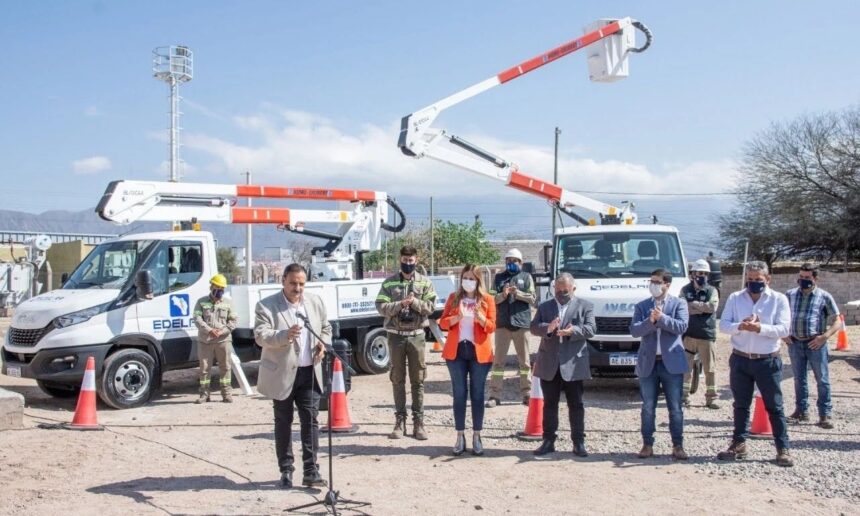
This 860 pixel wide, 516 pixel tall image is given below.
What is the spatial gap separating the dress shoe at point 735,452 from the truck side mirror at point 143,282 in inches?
281

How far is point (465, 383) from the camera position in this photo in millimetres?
8227

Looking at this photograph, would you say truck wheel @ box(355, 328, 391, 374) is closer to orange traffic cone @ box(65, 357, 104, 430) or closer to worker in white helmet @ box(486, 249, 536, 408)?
worker in white helmet @ box(486, 249, 536, 408)

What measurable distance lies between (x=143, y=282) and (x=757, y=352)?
7.34m

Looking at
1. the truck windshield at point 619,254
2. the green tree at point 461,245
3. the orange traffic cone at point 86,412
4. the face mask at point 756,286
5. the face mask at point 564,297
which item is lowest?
the orange traffic cone at point 86,412

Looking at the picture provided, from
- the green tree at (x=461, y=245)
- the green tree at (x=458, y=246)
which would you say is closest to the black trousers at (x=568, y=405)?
the green tree at (x=458, y=246)

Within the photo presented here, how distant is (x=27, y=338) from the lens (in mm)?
10914

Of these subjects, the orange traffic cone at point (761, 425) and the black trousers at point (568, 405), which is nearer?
the black trousers at point (568, 405)

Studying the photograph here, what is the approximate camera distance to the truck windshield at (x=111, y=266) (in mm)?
11367

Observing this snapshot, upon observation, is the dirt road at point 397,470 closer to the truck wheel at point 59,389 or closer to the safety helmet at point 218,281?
the truck wheel at point 59,389

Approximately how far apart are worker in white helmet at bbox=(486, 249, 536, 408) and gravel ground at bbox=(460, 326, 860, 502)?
1.03ft

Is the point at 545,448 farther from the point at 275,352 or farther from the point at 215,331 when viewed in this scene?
the point at 215,331

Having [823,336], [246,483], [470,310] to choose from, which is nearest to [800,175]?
[823,336]

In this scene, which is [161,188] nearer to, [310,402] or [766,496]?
[310,402]

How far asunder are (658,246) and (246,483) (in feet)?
24.8
